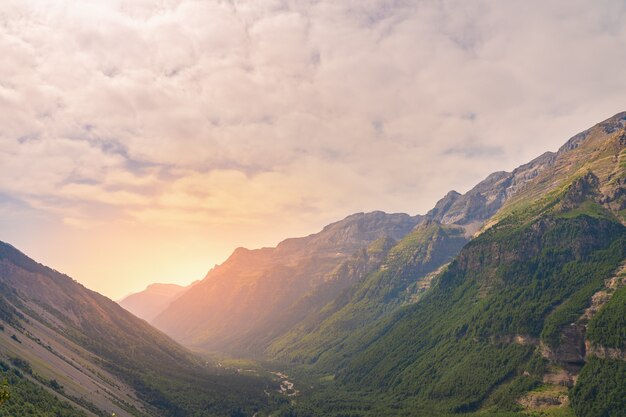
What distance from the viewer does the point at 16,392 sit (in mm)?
168625

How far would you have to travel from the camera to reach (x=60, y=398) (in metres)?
195

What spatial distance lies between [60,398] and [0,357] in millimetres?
35040

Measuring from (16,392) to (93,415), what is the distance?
41.2 meters

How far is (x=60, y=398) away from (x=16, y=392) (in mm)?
30338

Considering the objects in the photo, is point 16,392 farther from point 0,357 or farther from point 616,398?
point 616,398

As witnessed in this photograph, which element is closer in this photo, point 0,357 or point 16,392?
point 16,392

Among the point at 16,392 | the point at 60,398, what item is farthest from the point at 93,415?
the point at 16,392

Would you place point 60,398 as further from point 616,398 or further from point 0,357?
point 616,398

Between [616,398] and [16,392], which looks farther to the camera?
[616,398]

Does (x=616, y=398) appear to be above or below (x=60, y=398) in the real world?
above

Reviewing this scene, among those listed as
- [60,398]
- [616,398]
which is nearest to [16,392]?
[60,398]

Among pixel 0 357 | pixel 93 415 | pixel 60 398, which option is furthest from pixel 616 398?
pixel 0 357

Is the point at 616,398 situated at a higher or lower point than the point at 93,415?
higher

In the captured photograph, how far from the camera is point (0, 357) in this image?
199m
